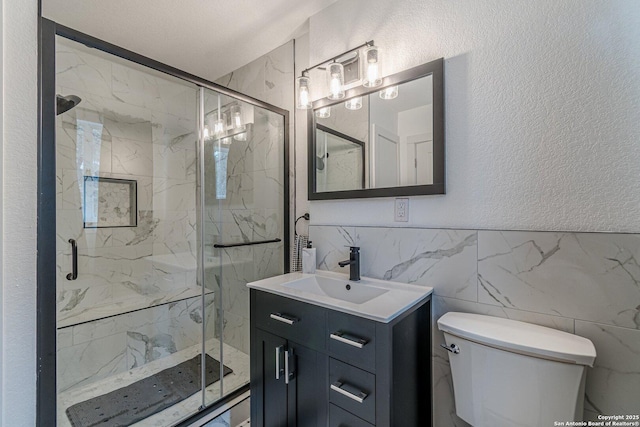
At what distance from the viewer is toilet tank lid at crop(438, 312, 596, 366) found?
0.86m

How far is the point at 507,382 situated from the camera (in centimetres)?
94

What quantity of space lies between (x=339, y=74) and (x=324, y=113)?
0.23m

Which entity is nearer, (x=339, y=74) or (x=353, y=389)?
(x=353, y=389)

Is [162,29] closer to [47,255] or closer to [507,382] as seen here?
[47,255]

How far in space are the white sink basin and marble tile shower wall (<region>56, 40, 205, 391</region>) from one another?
3.11 feet

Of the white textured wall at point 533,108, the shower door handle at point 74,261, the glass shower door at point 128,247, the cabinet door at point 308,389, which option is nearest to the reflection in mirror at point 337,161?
the white textured wall at point 533,108

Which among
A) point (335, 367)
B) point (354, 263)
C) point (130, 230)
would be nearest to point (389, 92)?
point (354, 263)

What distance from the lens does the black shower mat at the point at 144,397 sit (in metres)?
1.60

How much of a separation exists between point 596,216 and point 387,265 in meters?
0.82

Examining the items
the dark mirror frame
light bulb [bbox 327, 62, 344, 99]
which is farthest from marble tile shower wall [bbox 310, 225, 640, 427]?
light bulb [bbox 327, 62, 344, 99]

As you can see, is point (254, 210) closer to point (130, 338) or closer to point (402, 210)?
point (402, 210)

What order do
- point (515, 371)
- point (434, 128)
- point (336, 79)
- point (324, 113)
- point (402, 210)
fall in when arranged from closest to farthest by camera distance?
point (515, 371) → point (434, 128) → point (402, 210) → point (336, 79) → point (324, 113)

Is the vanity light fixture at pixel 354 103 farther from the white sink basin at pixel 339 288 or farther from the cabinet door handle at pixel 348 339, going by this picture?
the cabinet door handle at pixel 348 339

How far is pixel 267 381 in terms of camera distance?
4.32 feet
